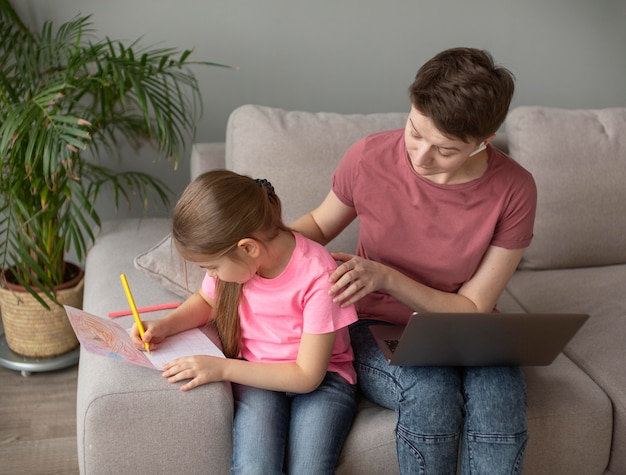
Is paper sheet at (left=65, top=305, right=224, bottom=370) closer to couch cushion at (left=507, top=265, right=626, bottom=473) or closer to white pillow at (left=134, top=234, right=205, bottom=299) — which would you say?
white pillow at (left=134, top=234, right=205, bottom=299)

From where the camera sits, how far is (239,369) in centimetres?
147

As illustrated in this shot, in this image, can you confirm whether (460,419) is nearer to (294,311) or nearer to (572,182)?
(294,311)

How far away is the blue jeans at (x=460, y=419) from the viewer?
1.46 meters

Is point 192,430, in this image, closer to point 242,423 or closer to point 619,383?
point 242,423

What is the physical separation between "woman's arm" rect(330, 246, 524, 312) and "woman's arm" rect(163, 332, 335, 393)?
10 cm

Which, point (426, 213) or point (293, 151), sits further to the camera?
point (293, 151)

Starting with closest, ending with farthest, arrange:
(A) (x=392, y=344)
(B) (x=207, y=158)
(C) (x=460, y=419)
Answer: (C) (x=460, y=419), (A) (x=392, y=344), (B) (x=207, y=158)

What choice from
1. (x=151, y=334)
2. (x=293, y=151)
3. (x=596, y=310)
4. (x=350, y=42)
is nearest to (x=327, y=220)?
(x=293, y=151)

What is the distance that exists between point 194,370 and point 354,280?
1.12 feet

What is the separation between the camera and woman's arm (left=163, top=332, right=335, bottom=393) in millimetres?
1461

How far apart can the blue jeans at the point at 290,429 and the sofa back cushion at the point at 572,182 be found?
0.94 meters

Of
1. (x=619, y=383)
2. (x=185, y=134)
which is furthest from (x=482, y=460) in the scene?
(x=185, y=134)

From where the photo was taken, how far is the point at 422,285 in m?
1.61

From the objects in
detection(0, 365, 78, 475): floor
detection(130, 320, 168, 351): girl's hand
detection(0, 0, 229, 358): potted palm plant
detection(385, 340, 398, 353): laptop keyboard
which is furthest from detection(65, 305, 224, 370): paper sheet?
detection(0, 365, 78, 475): floor
